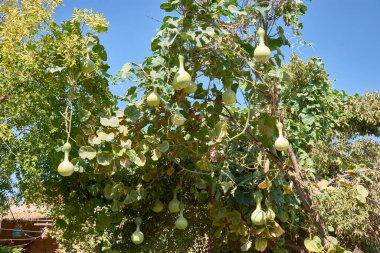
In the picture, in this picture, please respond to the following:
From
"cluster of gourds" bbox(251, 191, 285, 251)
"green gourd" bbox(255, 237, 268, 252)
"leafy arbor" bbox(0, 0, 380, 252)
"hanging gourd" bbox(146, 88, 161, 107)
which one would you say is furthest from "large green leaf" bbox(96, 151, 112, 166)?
"green gourd" bbox(255, 237, 268, 252)

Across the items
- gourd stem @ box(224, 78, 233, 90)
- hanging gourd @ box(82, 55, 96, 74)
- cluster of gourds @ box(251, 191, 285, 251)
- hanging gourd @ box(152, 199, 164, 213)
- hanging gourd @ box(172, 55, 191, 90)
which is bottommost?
cluster of gourds @ box(251, 191, 285, 251)

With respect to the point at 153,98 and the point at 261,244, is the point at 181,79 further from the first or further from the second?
the point at 261,244

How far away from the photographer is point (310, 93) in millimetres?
4000

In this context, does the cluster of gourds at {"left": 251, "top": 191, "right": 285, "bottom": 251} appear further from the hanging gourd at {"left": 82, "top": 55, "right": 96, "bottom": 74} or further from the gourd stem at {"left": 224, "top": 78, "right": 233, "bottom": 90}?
the hanging gourd at {"left": 82, "top": 55, "right": 96, "bottom": 74}

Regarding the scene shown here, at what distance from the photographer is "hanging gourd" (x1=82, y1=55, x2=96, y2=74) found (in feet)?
7.41

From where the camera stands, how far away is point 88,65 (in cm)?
225

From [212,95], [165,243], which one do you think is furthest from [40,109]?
[165,243]

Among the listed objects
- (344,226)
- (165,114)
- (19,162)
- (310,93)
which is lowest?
(344,226)

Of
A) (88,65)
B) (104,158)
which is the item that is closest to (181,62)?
(88,65)

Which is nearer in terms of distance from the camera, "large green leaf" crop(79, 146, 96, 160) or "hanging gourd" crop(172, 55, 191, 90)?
"hanging gourd" crop(172, 55, 191, 90)

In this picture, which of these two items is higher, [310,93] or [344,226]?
[310,93]

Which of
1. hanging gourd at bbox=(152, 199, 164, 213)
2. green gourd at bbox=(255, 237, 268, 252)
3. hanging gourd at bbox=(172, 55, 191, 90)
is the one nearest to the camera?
hanging gourd at bbox=(172, 55, 191, 90)

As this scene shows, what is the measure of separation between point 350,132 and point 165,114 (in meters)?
2.53

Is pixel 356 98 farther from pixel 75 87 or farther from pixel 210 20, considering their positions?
pixel 75 87
